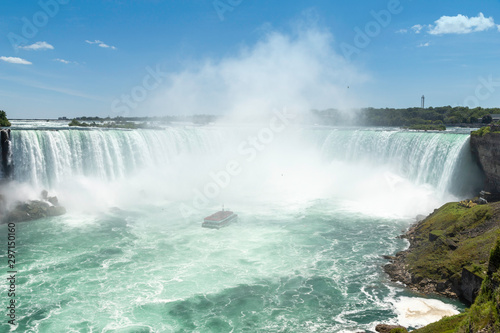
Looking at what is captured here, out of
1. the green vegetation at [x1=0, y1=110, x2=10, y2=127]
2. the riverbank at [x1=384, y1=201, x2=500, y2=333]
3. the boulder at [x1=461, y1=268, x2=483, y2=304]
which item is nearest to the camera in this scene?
the boulder at [x1=461, y1=268, x2=483, y2=304]

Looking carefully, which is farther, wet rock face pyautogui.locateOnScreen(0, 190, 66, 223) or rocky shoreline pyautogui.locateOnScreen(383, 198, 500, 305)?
wet rock face pyautogui.locateOnScreen(0, 190, 66, 223)

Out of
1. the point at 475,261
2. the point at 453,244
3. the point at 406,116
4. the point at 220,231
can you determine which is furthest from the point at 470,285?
the point at 406,116

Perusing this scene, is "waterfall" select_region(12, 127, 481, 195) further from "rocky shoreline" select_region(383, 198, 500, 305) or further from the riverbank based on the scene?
A: "rocky shoreline" select_region(383, 198, 500, 305)

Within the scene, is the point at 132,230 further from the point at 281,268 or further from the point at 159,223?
the point at 281,268

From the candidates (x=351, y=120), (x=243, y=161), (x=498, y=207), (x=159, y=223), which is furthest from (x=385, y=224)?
(x=351, y=120)

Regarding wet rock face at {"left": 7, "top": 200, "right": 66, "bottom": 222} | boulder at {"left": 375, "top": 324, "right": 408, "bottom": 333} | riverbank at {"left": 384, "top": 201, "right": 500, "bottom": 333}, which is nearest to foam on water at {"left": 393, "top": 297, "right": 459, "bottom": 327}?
boulder at {"left": 375, "top": 324, "right": 408, "bottom": 333}

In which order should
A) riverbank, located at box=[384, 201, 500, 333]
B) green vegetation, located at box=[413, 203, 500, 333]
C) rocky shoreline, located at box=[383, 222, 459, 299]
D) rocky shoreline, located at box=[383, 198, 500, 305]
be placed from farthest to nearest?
1. rocky shoreline, located at box=[383, 222, 459, 299]
2. rocky shoreline, located at box=[383, 198, 500, 305]
3. riverbank, located at box=[384, 201, 500, 333]
4. green vegetation, located at box=[413, 203, 500, 333]
